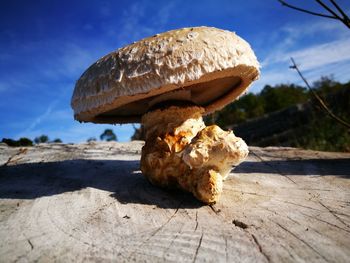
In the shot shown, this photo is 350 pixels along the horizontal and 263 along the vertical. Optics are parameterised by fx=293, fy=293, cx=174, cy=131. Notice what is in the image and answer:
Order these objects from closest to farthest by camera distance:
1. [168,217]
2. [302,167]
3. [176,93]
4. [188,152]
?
1. [168,217]
2. [188,152]
3. [176,93]
4. [302,167]

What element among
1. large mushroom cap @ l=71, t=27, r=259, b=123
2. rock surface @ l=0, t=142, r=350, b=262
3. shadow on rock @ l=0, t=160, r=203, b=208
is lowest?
rock surface @ l=0, t=142, r=350, b=262

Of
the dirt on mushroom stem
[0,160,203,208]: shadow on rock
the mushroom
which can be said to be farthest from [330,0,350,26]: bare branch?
[0,160,203,208]: shadow on rock

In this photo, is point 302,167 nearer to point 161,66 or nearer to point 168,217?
point 168,217

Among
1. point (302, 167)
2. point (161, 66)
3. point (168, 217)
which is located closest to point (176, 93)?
point (161, 66)

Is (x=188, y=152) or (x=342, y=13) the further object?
(x=342, y=13)

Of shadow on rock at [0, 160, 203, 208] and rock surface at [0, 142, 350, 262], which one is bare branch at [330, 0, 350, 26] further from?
shadow on rock at [0, 160, 203, 208]
